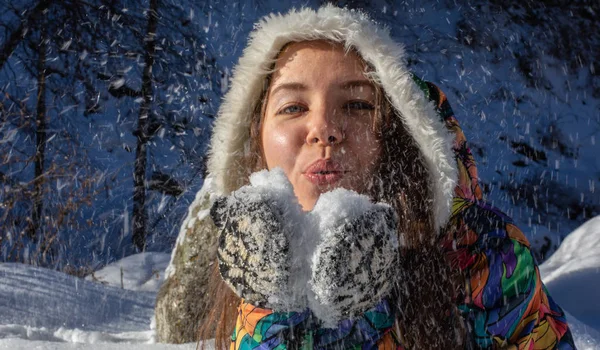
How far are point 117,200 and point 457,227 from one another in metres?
8.63

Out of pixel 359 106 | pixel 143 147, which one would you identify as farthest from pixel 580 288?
pixel 143 147

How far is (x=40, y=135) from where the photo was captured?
318 inches

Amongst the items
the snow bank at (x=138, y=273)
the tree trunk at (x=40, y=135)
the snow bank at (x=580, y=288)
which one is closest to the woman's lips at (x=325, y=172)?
the snow bank at (x=580, y=288)

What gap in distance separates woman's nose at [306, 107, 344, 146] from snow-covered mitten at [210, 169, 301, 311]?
136 mm

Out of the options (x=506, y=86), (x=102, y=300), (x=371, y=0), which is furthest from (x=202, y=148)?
(x=506, y=86)

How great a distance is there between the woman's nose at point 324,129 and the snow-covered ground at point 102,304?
133cm

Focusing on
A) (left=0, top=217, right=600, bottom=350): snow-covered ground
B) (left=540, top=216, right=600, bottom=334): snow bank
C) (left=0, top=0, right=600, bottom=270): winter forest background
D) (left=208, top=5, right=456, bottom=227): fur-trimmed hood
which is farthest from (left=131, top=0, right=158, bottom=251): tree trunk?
(left=208, top=5, right=456, bottom=227): fur-trimmed hood

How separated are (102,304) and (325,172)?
12.6 ft

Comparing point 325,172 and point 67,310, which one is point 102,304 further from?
point 325,172

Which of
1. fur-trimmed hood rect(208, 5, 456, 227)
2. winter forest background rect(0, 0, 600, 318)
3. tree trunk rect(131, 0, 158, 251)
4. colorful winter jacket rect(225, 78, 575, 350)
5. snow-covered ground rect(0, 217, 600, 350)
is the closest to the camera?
colorful winter jacket rect(225, 78, 575, 350)

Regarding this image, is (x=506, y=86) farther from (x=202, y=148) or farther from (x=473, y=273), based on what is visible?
(x=473, y=273)

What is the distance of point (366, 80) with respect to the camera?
135cm

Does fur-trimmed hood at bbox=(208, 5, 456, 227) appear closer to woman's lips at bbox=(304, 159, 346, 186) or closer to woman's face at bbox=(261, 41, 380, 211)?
woman's face at bbox=(261, 41, 380, 211)

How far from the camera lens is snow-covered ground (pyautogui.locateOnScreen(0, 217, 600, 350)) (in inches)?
116
